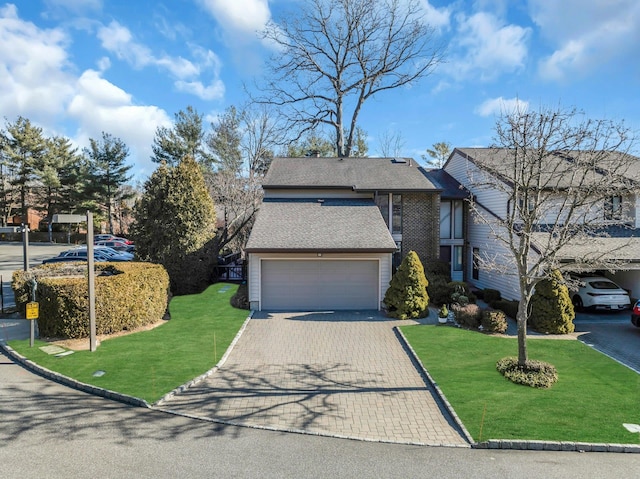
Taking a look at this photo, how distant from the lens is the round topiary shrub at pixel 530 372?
8625 millimetres

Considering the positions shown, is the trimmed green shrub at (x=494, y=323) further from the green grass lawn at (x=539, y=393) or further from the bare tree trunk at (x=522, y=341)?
the bare tree trunk at (x=522, y=341)

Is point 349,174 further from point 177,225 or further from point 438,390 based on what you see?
point 438,390

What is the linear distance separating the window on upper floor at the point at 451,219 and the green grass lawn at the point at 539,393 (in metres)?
8.60

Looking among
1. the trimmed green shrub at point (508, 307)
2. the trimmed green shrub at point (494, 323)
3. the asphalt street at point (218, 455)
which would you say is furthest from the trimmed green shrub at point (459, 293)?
the asphalt street at point (218, 455)

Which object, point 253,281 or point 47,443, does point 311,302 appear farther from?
point 47,443

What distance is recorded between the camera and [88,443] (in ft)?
20.5

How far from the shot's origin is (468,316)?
44.1 feet

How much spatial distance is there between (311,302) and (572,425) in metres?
10.5

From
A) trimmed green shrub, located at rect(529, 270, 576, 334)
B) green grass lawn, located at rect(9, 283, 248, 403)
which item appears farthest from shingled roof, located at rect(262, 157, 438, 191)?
green grass lawn, located at rect(9, 283, 248, 403)

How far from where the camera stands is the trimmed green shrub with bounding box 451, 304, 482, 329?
13.4 metres

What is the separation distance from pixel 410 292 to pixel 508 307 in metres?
3.89

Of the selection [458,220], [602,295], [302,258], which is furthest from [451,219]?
[302,258]

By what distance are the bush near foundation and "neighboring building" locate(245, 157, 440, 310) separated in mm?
3978

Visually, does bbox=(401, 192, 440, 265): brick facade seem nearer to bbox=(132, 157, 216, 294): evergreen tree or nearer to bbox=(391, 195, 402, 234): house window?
bbox=(391, 195, 402, 234): house window
